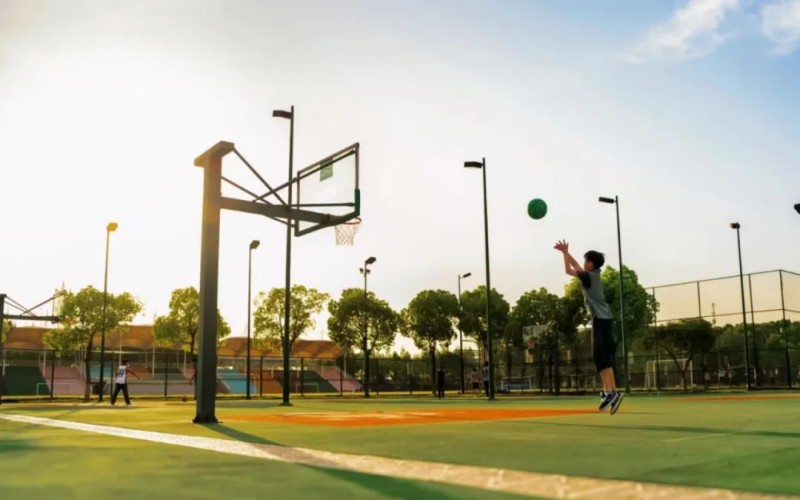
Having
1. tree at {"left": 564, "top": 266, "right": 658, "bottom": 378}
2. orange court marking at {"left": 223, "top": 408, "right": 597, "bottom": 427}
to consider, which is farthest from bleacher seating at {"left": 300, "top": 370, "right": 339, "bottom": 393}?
orange court marking at {"left": 223, "top": 408, "right": 597, "bottom": 427}

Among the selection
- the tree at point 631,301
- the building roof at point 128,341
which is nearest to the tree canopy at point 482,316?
the tree at point 631,301

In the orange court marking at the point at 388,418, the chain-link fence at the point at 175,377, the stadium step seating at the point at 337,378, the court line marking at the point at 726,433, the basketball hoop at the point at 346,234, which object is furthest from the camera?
the stadium step seating at the point at 337,378

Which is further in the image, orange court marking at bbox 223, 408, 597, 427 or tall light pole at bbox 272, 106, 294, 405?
tall light pole at bbox 272, 106, 294, 405

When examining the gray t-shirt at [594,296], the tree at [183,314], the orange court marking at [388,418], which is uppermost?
the tree at [183,314]

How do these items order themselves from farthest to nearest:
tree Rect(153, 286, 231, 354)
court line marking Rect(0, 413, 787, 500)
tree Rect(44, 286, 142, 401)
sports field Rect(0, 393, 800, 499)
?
tree Rect(153, 286, 231, 354) < tree Rect(44, 286, 142, 401) < sports field Rect(0, 393, 800, 499) < court line marking Rect(0, 413, 787, 500)

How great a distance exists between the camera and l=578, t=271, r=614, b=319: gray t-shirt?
27.2 ft

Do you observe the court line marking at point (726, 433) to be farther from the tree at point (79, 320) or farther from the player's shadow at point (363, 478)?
the tree at point (79, 320)

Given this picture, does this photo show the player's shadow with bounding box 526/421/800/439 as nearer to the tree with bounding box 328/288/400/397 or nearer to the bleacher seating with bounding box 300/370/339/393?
the tree with bounding box 328/288/400/397

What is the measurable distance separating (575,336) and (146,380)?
40280mm

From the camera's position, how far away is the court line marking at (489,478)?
3967mm

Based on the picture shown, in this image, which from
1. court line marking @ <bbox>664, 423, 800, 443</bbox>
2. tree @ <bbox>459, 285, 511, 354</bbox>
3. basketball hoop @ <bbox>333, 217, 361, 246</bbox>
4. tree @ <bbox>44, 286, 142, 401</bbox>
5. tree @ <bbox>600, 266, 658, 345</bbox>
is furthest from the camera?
tree @ <bbox>459, 285, 511, 354</bbox>

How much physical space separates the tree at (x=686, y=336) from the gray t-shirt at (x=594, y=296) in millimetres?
42087

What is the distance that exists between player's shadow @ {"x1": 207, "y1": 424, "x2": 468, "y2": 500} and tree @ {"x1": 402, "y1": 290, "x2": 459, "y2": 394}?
179 ft

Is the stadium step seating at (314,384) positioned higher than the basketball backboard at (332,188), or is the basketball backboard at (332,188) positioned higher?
the basketball backboard at (332,188)
